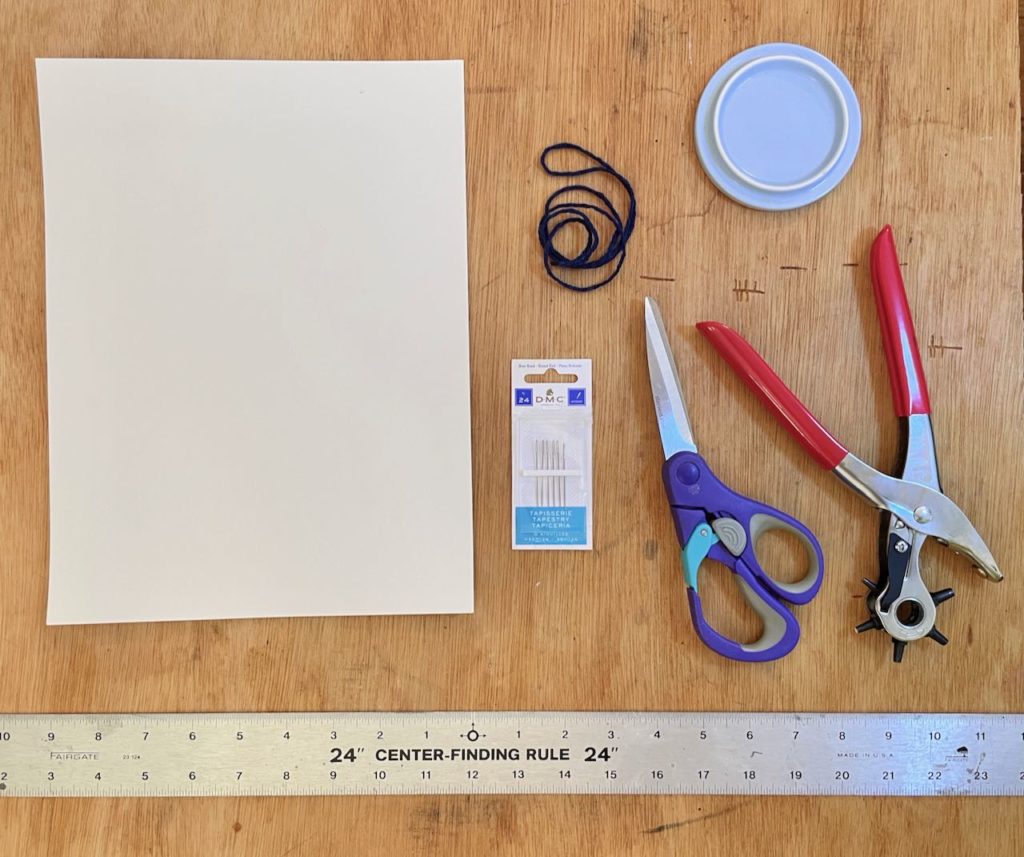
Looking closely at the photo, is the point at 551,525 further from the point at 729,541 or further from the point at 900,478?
the point at 900,478

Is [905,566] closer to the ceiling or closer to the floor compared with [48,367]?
closer to the floor

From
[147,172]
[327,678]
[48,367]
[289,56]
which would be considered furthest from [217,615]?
[289,56]

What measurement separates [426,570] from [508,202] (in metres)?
0.36

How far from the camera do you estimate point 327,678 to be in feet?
2.26

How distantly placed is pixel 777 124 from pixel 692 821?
2.16 feet

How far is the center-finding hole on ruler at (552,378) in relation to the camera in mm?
686

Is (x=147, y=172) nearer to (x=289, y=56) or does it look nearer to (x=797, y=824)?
(x=289, y=56)

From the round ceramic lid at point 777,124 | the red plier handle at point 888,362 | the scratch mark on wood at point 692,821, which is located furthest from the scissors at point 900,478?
the scratch mark on wood at point 692,821

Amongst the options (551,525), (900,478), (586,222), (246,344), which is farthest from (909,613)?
(246,344)

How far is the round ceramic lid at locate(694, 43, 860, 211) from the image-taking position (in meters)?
0.67

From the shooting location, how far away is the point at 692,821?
0.68m

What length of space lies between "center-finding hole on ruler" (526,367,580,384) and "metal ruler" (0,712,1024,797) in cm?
31

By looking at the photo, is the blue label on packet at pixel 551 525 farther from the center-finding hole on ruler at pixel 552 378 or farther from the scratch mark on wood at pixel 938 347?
the scratch mark on wood at pixel 938 347

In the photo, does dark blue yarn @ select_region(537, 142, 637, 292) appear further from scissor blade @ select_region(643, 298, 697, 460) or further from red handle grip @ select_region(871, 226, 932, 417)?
red handle grip @ select_region(871, 226, 932, 417)
